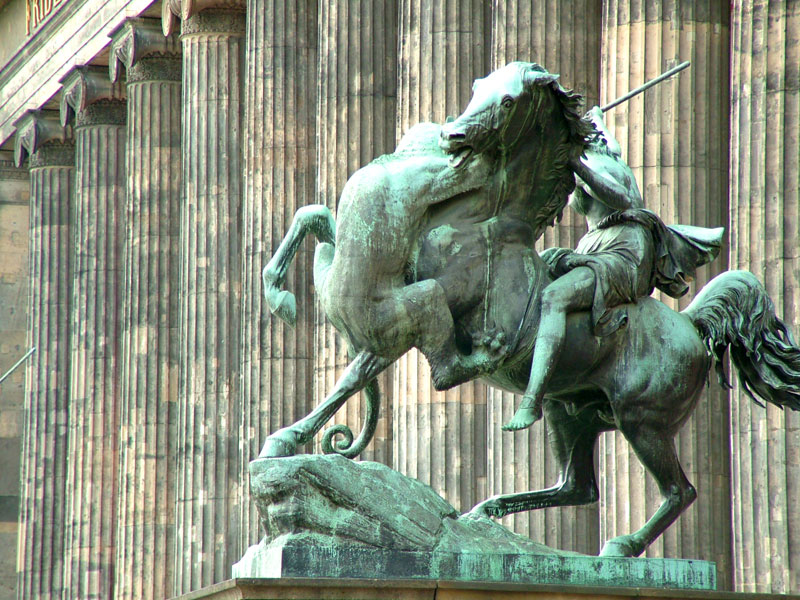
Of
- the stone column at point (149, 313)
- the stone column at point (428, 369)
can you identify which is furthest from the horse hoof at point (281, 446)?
the stone column at point (149, 313)

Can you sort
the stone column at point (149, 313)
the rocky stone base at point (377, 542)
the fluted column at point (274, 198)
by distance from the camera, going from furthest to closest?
the stone column at point (149, 313) < the fluted column at point (274, 198) < the rocky stone base at point (377, 542)

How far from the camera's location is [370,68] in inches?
1185

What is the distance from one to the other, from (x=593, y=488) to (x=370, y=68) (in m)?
16.6

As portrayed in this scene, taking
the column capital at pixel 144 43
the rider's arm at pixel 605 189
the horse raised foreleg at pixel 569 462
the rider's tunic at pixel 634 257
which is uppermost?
the column capital at pixel 144 43

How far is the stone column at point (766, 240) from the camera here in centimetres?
2080

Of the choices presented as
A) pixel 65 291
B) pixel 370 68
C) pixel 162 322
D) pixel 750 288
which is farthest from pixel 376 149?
pixel 65 291

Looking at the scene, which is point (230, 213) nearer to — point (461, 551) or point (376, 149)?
point (376, 149)

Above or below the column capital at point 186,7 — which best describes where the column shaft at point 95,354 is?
below

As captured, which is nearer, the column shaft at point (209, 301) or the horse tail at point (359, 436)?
the horse tail at point (359, 436)

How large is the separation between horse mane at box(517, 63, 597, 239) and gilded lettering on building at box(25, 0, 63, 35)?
3462cm

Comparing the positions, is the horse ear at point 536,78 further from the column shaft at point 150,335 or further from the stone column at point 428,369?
the column shaft at point 150,335

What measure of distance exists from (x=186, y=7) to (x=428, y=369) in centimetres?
1254

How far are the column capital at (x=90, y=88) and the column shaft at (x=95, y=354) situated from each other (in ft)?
1.00

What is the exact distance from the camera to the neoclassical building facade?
22.2 meters
